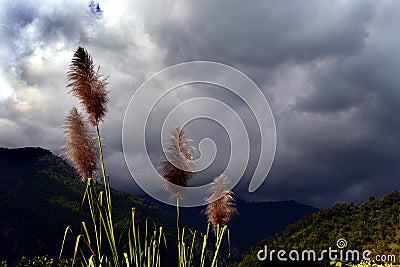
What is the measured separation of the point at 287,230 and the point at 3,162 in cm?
13232

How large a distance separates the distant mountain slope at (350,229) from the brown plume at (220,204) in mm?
42978

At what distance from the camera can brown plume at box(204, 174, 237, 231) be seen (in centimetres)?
484

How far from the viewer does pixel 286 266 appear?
56.1m

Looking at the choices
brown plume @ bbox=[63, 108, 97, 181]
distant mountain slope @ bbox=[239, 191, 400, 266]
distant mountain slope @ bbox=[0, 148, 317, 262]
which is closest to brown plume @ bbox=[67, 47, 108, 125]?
brown plume @ bbox=[63, 108, 97, 181]

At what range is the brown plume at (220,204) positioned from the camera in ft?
15.9

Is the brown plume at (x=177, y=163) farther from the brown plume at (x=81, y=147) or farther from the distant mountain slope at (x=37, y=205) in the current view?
the distant mountain slope at (x=37, y=205)

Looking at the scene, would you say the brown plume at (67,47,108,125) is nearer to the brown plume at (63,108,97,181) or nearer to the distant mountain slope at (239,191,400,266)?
the brown plume at (63,108,97,181)

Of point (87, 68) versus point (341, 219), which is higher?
point (341, 219)

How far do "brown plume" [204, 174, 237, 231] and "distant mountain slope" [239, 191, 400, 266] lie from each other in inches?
1692

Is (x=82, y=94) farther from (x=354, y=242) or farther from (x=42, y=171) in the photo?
(x=42, y=171)

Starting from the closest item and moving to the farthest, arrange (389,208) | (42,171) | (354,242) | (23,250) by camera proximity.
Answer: (354,242) < (389,208) < (23,250) < (42,171)

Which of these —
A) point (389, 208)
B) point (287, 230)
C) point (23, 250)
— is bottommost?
point (23, 250)

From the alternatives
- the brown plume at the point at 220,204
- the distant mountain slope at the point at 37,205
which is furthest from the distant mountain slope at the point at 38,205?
the brown plume at the point at 220,204

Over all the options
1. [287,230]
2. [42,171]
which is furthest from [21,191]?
[287,230]
